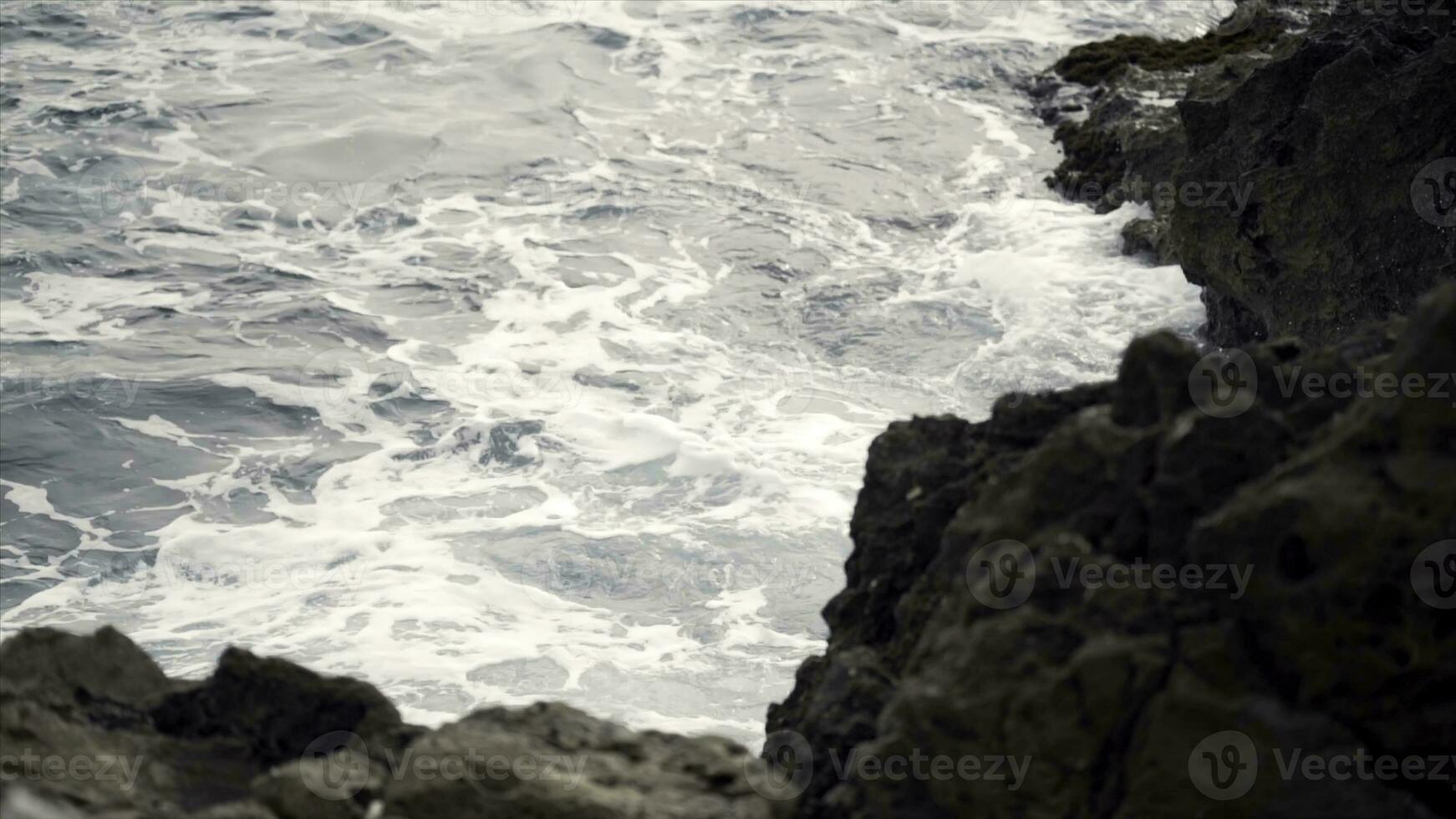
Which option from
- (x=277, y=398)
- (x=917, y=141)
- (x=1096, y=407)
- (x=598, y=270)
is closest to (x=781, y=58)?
(x=917, y=141)

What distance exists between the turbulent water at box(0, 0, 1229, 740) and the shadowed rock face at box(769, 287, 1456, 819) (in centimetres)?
446

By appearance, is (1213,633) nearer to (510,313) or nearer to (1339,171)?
(1339,171)

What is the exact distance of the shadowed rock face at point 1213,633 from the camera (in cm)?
385

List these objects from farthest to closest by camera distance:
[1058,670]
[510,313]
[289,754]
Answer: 1. [510,313]
2. [289,754]
3. [1058,670]

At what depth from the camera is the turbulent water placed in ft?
32.2

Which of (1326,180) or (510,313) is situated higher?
(1326,180)

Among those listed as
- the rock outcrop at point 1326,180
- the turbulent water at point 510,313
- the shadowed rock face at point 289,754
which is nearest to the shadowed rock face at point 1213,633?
the shadowed rock face at point 289,754

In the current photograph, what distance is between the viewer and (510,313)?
14.3m

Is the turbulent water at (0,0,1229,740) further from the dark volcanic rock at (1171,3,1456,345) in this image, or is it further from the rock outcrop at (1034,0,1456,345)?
the dark volcanic rock at (1171,3,1456,345)

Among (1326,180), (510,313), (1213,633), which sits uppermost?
(1326,180)

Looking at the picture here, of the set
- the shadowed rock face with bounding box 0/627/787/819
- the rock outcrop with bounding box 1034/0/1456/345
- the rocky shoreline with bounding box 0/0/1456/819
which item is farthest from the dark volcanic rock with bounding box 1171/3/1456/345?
the shadowed rock face with bounding box 0/627/787/819

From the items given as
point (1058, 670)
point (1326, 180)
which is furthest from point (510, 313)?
point (1058, 670)

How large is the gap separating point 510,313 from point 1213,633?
Answer: 35.9 feet

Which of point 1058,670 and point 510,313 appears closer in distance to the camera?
point 1058,670
